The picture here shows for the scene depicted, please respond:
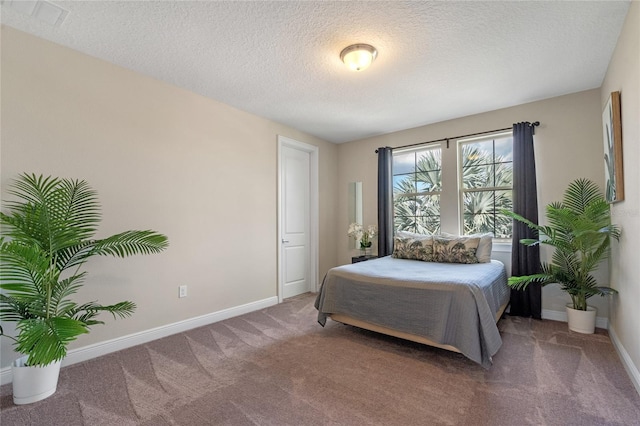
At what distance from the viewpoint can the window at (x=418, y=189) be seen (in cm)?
419

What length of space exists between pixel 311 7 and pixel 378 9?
1.42 ft

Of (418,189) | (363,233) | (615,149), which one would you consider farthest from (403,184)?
(615,149)

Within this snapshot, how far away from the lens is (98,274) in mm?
2387

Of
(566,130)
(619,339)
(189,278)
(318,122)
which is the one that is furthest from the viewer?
(318,122)

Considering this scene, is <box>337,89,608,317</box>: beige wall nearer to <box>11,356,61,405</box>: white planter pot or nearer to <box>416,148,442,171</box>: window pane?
<box>416,148,442,171</box>: window pane

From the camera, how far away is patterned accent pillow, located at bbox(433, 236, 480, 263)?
3293mm

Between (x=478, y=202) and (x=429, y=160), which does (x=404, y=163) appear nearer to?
(x=429, y=160)

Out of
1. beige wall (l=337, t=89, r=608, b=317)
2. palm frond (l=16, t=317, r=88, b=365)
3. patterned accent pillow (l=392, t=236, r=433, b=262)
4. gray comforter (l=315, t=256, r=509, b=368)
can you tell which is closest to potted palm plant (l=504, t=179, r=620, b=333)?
beige wall (l=337, t=89, r=608, b=317)

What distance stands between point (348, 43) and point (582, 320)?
3295mm

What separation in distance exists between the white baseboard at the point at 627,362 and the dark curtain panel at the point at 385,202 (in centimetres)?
240

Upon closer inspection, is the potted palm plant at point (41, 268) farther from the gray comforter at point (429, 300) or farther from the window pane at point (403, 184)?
the window pane at point (403, 184)

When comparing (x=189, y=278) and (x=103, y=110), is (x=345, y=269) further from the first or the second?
(x=103, y=110)

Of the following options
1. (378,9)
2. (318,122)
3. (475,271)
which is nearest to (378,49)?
(378,9)

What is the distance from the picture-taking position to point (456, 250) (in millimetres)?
3352
